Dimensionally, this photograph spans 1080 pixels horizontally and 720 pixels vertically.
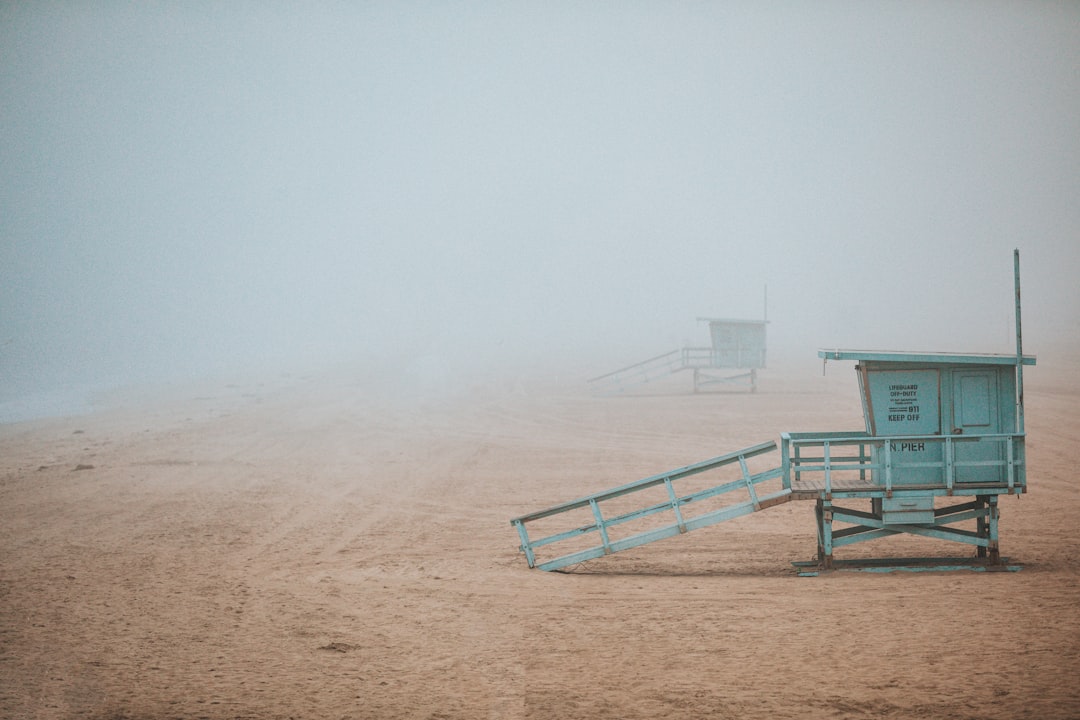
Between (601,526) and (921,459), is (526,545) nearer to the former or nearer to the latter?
(601,526)

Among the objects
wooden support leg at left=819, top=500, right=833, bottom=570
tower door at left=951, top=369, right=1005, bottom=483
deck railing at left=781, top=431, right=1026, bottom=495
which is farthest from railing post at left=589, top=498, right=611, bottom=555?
tower door at left=951, top=369, right=1005, bottom=483

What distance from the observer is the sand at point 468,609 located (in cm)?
820

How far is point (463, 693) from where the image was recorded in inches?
332

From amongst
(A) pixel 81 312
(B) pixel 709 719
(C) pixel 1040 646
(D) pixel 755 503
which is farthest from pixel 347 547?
(A) pixel 81 312

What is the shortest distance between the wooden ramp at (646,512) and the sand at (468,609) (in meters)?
0.62

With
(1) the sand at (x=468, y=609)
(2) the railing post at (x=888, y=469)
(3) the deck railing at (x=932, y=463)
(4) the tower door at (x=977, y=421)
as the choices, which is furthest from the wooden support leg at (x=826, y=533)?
(4) the tower door at (x=977, y=421)

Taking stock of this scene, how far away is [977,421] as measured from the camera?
1202cm

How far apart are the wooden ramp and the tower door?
2934 millimetres

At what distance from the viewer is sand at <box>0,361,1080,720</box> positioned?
820 centimetres

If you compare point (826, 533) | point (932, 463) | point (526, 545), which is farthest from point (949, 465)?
point (526, 545)

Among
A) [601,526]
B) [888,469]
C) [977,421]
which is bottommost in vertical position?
[601,526]

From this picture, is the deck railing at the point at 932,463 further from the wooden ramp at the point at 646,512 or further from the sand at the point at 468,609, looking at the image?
the sand at the point at 468,609

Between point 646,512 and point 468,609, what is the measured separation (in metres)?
3.49

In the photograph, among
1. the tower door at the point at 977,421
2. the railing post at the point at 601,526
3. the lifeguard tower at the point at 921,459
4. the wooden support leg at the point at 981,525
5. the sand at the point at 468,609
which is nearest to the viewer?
the sand at the point at 468,609
